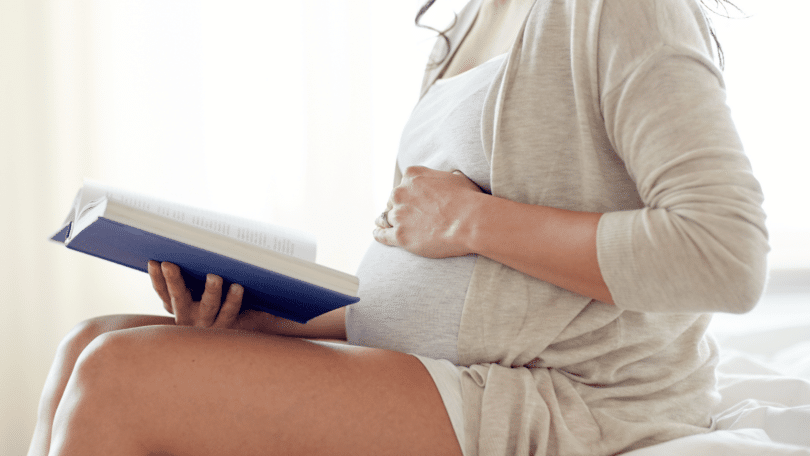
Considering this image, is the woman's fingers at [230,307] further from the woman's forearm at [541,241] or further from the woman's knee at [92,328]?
the woman's forearm at [541,241]

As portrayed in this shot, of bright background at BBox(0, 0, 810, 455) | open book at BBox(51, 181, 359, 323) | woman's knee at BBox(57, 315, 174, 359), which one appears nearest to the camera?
open book at BBox(51, 181, 359, 323)

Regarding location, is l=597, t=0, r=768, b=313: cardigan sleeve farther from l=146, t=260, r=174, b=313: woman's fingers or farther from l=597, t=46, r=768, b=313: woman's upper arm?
l=146, t=260, r=174, b=313: woman's fingers

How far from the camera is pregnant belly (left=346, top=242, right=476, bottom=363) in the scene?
23.9 inches

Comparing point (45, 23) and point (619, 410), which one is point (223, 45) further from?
point (619, 410)

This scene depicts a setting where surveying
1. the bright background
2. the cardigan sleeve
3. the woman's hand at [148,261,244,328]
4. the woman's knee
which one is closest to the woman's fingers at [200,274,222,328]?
the woman's hand at [148,261,244,328]

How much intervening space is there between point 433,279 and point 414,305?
0.12 ft

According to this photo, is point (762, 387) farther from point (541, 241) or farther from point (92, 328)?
point (92, 328)

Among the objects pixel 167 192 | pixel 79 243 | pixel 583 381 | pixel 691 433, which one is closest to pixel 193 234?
pixel 79 243

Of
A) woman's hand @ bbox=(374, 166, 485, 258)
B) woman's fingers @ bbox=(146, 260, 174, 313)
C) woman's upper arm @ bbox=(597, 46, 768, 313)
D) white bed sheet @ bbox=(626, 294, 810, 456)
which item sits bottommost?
white bed sheet @ bbox=(626, 294, 810, 456)

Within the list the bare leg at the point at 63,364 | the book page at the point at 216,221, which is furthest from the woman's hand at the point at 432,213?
the bare leg at the point at 63,364

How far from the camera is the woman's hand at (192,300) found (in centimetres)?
58

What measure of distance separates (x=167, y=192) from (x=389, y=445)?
1.28 metres

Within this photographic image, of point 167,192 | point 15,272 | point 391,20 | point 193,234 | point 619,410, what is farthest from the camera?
point 391,20

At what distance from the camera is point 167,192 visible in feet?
5.09
